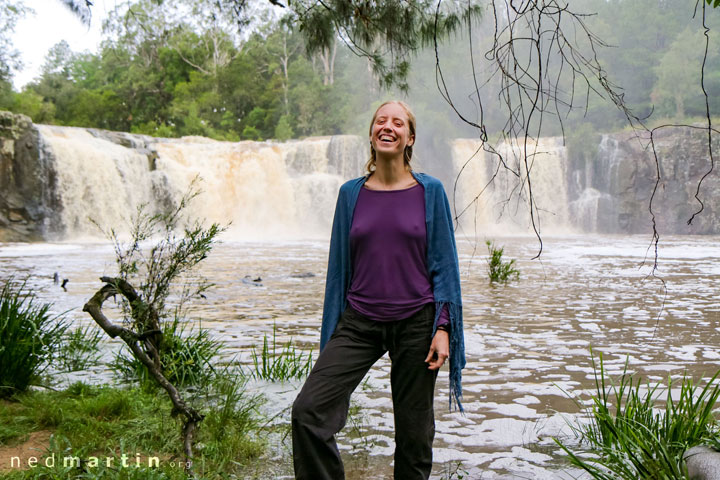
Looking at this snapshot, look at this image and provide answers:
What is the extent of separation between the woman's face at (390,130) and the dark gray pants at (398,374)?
61cm

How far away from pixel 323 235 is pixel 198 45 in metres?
23.5

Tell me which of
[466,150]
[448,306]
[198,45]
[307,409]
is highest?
[198,45]

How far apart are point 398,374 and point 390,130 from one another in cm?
92

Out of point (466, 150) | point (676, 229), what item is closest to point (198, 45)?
point (466, 150)

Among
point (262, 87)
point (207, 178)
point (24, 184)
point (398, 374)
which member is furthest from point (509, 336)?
point (262, 87)

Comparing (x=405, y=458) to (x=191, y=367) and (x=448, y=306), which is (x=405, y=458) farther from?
(x=191, y=367)

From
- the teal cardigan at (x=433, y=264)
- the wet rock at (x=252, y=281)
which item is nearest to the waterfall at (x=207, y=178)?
the wet rock at (x=252, y=281)

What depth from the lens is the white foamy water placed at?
3.76 meters

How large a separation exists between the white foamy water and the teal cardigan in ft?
3.42

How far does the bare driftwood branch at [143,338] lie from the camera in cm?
308

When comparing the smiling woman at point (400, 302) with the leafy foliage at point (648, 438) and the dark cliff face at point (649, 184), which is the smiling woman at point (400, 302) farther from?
the dark cliff face at point (649, 184)

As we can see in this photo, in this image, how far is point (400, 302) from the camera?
2561mm

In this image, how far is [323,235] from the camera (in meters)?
29.4

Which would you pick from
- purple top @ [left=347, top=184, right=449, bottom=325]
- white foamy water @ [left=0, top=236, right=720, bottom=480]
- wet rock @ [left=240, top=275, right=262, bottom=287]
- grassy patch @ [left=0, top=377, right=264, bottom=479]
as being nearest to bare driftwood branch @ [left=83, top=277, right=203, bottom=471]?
grassy patch @ [left=0, top=377, right=264, bottom=479]
